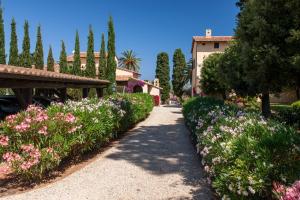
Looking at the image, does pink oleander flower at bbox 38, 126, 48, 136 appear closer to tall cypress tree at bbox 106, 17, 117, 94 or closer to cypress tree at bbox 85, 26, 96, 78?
tall cypress tree at bbox 106, 17, 117, 94

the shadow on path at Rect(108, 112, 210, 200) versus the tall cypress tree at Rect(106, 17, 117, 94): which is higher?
the tall cypress tree at Rect(106, 17, 117, 94)

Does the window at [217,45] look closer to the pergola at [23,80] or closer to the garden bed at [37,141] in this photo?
the pergola at [23,80]

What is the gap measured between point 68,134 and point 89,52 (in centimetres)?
3675

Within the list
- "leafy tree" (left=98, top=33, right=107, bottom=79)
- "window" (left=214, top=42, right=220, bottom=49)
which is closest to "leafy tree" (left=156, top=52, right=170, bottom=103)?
"window" (left=214, top=42, right=220, bottom=49)

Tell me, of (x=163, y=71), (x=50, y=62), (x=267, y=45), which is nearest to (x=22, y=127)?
(x=267, y=45)

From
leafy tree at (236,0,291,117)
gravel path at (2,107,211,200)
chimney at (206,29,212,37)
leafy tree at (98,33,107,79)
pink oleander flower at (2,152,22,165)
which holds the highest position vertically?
chimney at (206,29,212,37)

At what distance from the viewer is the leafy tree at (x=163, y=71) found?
193 feet

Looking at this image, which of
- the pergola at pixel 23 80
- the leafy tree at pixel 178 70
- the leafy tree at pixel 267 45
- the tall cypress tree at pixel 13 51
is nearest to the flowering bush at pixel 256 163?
→ the leafy tree at pixel 267 45

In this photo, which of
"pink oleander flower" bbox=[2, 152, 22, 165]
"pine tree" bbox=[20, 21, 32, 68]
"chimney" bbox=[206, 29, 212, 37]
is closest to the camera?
"pink oleander flower" bbox=[2, 152, 22, 165]

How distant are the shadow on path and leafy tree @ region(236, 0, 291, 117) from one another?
3035 millimetres

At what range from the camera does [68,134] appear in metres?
6.89

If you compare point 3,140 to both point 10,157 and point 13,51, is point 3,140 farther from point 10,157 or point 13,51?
point 13,51

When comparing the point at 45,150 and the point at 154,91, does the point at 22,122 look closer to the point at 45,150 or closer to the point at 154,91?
the point at 45,150

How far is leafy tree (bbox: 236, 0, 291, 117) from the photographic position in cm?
822
